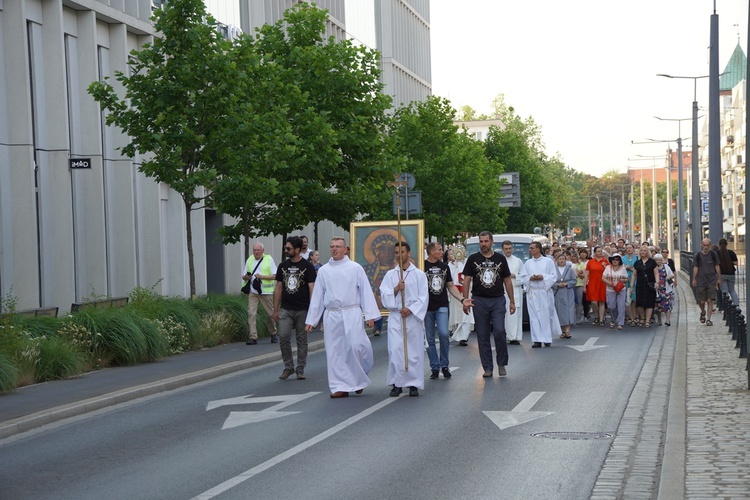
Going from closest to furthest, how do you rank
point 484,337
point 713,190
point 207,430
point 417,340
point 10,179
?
point 207,430 → point 417,340 → point 484,337 → point 10,179 → point 713,190

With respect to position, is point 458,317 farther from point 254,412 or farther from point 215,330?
point 254,412

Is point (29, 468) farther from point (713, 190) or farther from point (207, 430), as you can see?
point (713, 190)

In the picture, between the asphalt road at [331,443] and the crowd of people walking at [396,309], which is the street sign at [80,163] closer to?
the crowd of people walking at [396,309]

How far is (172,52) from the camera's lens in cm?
2364

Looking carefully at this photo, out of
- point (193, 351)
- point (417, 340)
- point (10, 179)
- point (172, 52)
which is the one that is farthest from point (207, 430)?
point (10, 179)

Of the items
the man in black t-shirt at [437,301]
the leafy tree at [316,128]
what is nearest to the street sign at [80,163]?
the leafy tree at [316,128]

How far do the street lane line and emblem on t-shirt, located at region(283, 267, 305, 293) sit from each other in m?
2.88

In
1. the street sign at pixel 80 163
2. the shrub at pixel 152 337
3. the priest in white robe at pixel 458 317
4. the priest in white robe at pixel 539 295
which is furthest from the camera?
the street sign at pixel 80 163

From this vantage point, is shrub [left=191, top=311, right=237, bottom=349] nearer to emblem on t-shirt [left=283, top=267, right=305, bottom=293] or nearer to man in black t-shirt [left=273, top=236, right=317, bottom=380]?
man in black t-shirt [left=273, top=236, right=317, bottom=380]

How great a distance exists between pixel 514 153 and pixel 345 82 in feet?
174

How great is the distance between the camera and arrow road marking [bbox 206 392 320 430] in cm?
1256

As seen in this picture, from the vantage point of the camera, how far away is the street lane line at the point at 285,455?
28.3ft

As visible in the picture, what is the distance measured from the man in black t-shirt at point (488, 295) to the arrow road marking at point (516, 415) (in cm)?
296

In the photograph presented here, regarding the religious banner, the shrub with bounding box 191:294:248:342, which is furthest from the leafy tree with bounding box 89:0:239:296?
the religious banner
